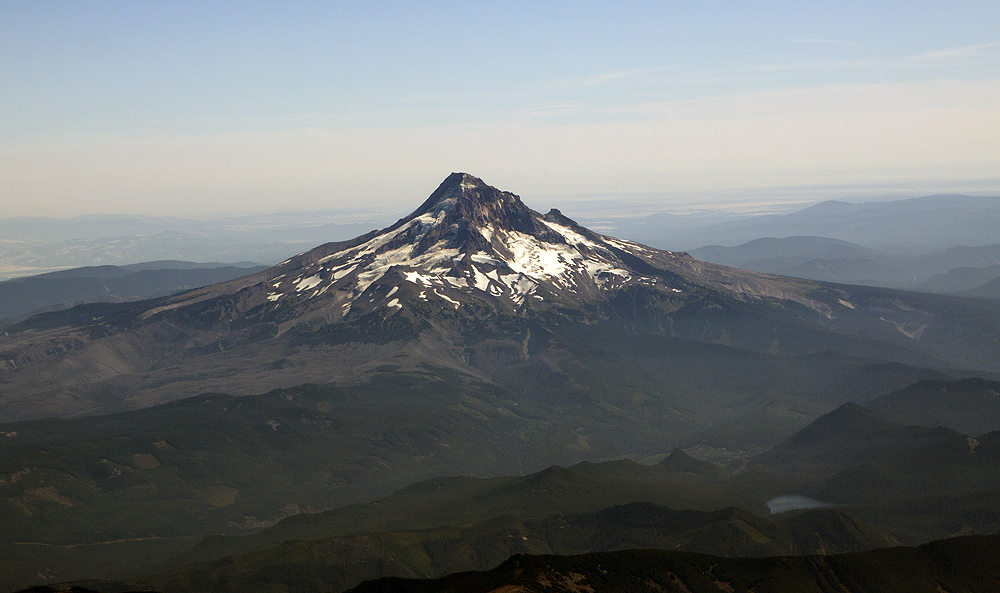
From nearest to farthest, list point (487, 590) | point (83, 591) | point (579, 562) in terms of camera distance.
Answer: point (487, 590), point (83, 591), point (579, 562)

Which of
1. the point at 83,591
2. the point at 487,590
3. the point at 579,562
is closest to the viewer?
the point at 487,590

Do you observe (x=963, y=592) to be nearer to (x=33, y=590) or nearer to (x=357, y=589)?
(x=357, y=589)

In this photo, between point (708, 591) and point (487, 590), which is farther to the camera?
point (708, 591)

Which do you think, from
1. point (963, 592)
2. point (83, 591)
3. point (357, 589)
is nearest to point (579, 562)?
point (357, 589)

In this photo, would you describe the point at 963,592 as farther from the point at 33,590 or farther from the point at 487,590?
the point at 33,590

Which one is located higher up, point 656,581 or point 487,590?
point 487,590

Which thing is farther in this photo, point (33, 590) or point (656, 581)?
point (656, 581)

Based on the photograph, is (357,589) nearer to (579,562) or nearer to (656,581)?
(579,562)

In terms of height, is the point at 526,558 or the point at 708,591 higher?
the point at 526,558

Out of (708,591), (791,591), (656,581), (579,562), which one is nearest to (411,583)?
(579,562)
